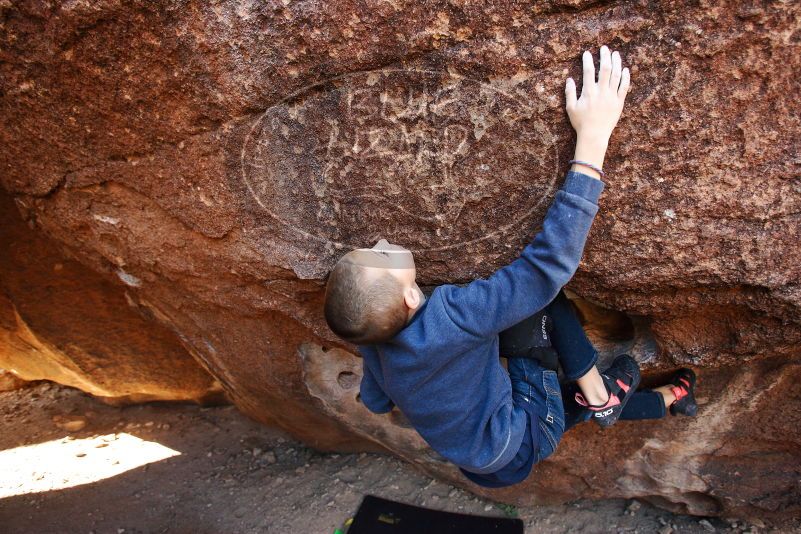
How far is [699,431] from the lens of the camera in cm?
176

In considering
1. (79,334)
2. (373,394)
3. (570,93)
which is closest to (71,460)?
(79,334)

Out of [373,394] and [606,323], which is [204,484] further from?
[606,323]

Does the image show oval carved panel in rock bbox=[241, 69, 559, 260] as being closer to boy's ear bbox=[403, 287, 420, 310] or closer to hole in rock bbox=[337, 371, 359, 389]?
boy's ear bbox=[403, 287, 420, 310]

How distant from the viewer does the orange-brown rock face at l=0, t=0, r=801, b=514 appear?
3.52 feet

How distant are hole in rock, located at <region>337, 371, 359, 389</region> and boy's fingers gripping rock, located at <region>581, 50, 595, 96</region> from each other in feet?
4.19

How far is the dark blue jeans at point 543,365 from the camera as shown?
55.1 inches

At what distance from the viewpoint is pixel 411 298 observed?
118 centimetres

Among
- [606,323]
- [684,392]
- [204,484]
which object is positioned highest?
[606,323]

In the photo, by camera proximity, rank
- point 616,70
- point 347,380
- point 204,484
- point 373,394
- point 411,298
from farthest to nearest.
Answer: point 204,484
point 347,380
point 373,394
point 411,298
point 616,70

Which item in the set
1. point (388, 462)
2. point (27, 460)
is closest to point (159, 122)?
point (388, 462)

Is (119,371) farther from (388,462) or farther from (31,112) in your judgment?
(31,112)

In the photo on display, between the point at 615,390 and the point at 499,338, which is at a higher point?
the point at 499,338

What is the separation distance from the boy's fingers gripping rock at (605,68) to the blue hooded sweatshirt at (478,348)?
18cm

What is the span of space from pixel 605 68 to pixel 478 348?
643mm
